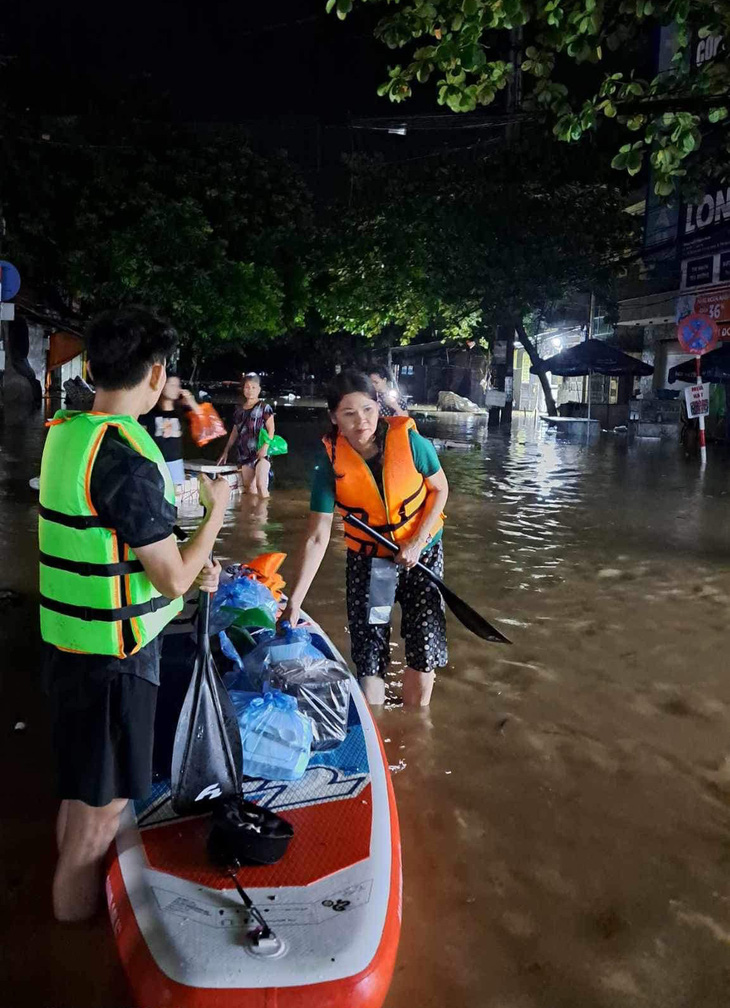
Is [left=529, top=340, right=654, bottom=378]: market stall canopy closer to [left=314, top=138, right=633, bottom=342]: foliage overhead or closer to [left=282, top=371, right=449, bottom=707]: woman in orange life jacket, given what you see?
[left=314, top=138, right=633, bottom=342]: foliage overhead

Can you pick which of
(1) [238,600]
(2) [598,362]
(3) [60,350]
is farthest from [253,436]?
(3) [60,350]

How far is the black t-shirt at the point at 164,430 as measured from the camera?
7934 mm

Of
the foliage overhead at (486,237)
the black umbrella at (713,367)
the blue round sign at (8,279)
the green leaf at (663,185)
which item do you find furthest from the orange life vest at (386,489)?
the foliage overhead at (486,237)

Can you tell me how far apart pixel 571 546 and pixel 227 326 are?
17.3m

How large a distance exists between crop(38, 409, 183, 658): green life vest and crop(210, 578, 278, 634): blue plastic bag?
175 centimetres

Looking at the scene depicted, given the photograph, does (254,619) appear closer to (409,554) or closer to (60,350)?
(409,554)

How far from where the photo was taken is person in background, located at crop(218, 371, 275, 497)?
10.9 meters

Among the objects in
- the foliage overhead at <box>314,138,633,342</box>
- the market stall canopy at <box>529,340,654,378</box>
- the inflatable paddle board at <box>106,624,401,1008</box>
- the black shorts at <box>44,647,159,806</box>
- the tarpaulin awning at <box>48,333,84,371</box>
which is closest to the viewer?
the inflatable paddle board at <box>106,624,401,1008</box>

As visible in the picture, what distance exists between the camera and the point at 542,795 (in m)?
3.79

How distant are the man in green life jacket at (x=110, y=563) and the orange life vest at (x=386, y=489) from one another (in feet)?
5.35

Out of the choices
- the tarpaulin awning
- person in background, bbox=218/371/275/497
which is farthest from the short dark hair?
the tarpaulin awning

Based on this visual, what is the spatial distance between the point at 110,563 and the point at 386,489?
189 centimetres

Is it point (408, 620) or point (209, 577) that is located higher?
point (209, 577)

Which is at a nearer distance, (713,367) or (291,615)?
(291,615)
